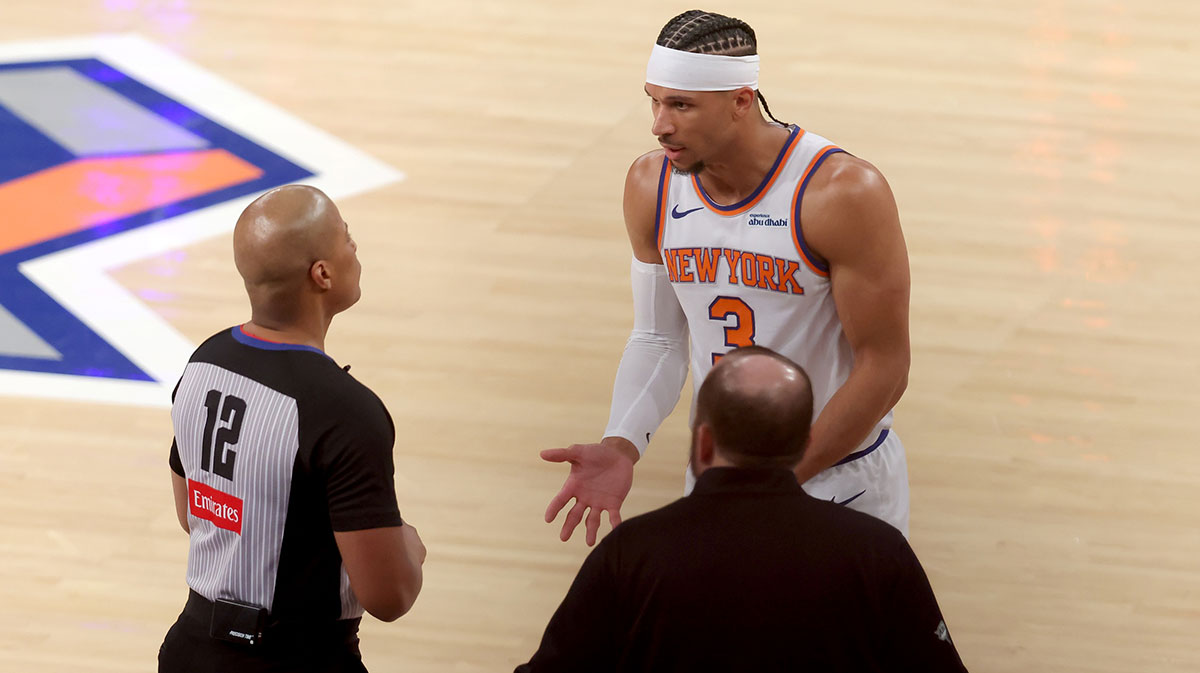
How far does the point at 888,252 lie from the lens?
2.77 meters

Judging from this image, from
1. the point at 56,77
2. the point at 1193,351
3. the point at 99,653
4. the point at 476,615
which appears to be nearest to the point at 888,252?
the point at 476,615

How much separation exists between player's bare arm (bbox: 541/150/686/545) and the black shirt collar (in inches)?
28.2

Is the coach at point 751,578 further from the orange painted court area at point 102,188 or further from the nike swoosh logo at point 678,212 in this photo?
the orange painted court area at point 102,188

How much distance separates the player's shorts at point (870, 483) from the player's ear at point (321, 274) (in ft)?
3.23

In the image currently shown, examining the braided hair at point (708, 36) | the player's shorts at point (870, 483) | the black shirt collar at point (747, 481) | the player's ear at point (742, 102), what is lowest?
the player's shorts at point (870, 483)

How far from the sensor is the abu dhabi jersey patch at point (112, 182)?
4.96 metres

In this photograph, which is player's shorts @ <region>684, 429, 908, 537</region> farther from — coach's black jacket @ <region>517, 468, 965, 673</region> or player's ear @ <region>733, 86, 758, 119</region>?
coach's black jacket @ <region>517, 468, 965, 673</region>

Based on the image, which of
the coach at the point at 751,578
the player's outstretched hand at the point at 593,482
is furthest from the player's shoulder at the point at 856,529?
the player's outstretched hand at the point at 593,482

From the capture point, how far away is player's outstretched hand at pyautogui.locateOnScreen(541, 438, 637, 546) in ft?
9.31

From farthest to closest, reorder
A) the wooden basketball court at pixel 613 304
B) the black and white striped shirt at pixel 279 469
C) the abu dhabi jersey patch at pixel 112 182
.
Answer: the abu dhabi jersey patch at pixel 112 182, the wooden basketball court at pixel 613 304, the black and white striped shirt at pixel 279 469

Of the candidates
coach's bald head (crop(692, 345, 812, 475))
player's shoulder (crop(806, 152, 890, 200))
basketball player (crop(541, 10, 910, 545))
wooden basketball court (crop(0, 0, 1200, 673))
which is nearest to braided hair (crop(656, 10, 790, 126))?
basketball player (crop(541, 10, 910, 545))

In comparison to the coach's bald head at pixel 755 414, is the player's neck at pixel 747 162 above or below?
above

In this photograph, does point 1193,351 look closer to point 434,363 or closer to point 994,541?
point 994,541

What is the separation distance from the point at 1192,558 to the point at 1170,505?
0.81ft
